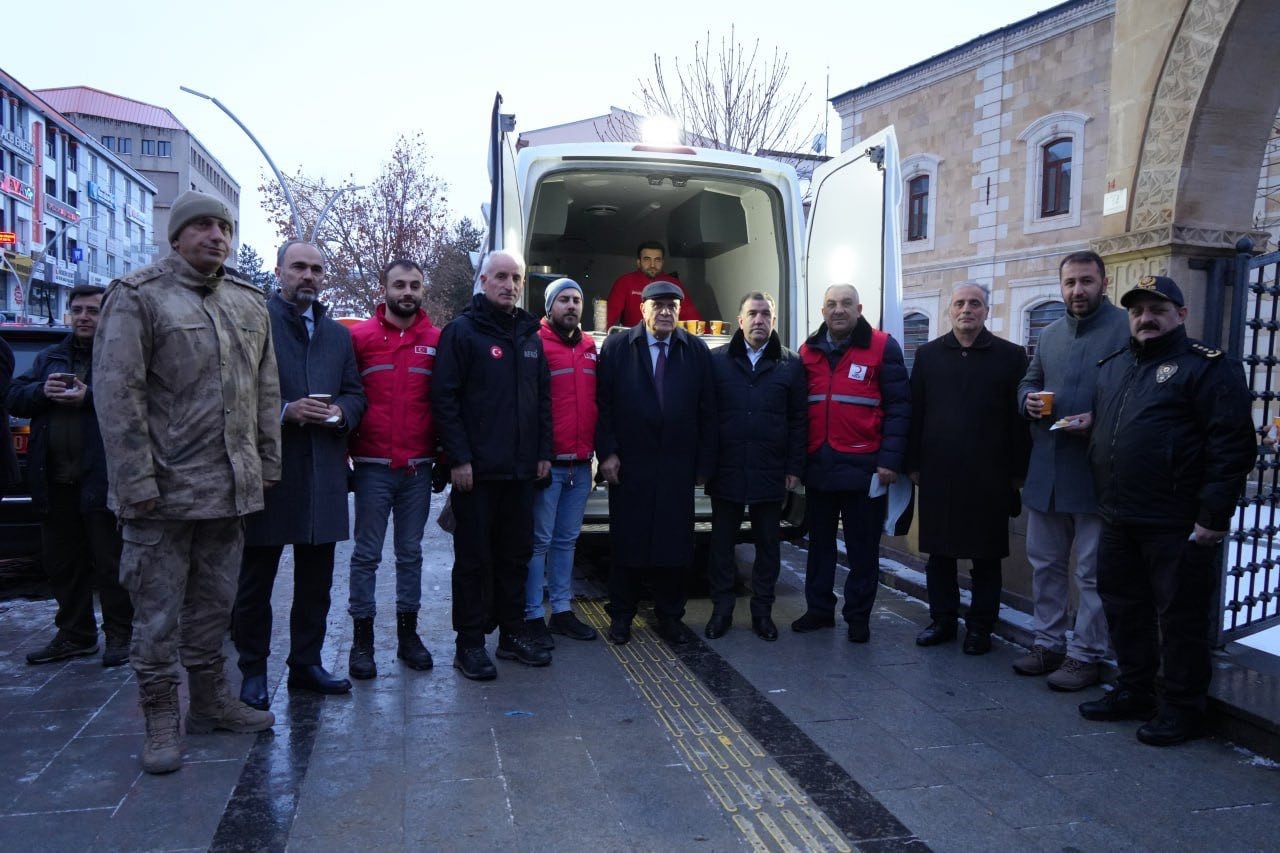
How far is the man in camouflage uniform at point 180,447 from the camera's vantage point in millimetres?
3385

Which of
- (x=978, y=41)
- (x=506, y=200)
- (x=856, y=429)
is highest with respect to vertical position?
(x=978, y=41)

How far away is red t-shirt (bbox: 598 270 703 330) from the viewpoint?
7.70 m

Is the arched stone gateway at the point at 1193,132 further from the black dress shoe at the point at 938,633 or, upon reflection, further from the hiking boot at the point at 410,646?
the hiking boot at the point at 410,646

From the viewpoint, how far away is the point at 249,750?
363cm

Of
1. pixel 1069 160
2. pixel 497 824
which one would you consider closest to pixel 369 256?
pixel 1069 160

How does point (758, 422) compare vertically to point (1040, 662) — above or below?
above

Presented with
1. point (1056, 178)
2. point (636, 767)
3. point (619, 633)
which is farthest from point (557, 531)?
point (1056, 178)

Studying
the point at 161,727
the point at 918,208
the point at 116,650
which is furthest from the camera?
the point at 918,208

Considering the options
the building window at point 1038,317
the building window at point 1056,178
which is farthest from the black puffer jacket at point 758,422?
the building window at point 1056,178

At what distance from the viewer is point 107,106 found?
82250 millimetres

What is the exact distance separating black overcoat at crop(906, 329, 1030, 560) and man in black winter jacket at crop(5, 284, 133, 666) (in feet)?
13.9

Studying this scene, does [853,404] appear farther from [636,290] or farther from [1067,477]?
[636,290]

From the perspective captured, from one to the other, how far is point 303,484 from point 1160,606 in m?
3.70

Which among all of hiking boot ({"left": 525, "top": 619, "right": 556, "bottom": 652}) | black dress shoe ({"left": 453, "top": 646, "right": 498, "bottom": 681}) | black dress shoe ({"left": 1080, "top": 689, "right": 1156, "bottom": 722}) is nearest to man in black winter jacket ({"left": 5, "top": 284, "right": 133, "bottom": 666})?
black dress shoe ({"left": 453, "top": 646, "right": 498, "bottom": 681})
